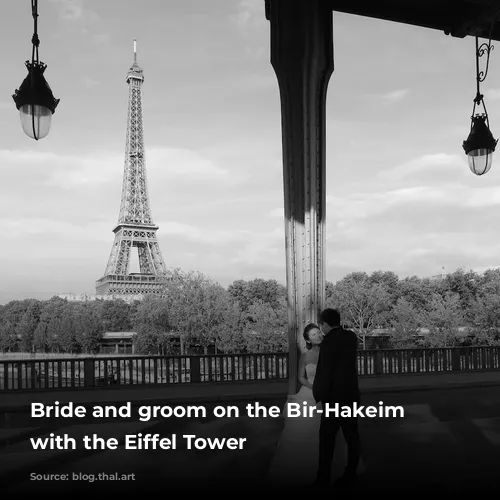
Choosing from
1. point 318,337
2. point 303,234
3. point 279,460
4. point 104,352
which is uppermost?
point 303,234

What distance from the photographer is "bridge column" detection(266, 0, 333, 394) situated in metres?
6.72

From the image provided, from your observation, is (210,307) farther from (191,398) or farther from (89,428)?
(89,428)

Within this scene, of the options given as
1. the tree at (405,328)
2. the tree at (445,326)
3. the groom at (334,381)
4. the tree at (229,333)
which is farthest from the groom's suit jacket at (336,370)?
the tree at (405,328)

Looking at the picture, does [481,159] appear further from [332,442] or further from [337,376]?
[332,442]

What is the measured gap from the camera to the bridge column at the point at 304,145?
6719 mm

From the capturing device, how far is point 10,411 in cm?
1095

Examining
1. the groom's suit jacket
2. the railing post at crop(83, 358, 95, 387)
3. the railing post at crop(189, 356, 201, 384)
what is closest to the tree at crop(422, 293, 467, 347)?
the railing post at crop(189, 356, 201, 384)

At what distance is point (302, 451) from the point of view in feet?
19.0

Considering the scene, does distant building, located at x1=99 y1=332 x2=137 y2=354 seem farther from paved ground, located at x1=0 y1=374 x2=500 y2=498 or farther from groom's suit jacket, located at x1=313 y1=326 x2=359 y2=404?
groom's suit jacket, located at x1=313 y1=326 x2=359 y2=404

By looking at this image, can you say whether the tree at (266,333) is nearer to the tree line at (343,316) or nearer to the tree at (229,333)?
the tree line at (343,316)

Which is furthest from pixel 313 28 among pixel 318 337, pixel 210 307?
pixel 210 307

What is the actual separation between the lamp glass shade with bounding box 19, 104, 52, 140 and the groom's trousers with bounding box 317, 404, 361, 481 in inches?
155

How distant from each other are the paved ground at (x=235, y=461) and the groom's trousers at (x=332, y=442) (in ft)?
0.94

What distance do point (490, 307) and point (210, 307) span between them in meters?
19.2
